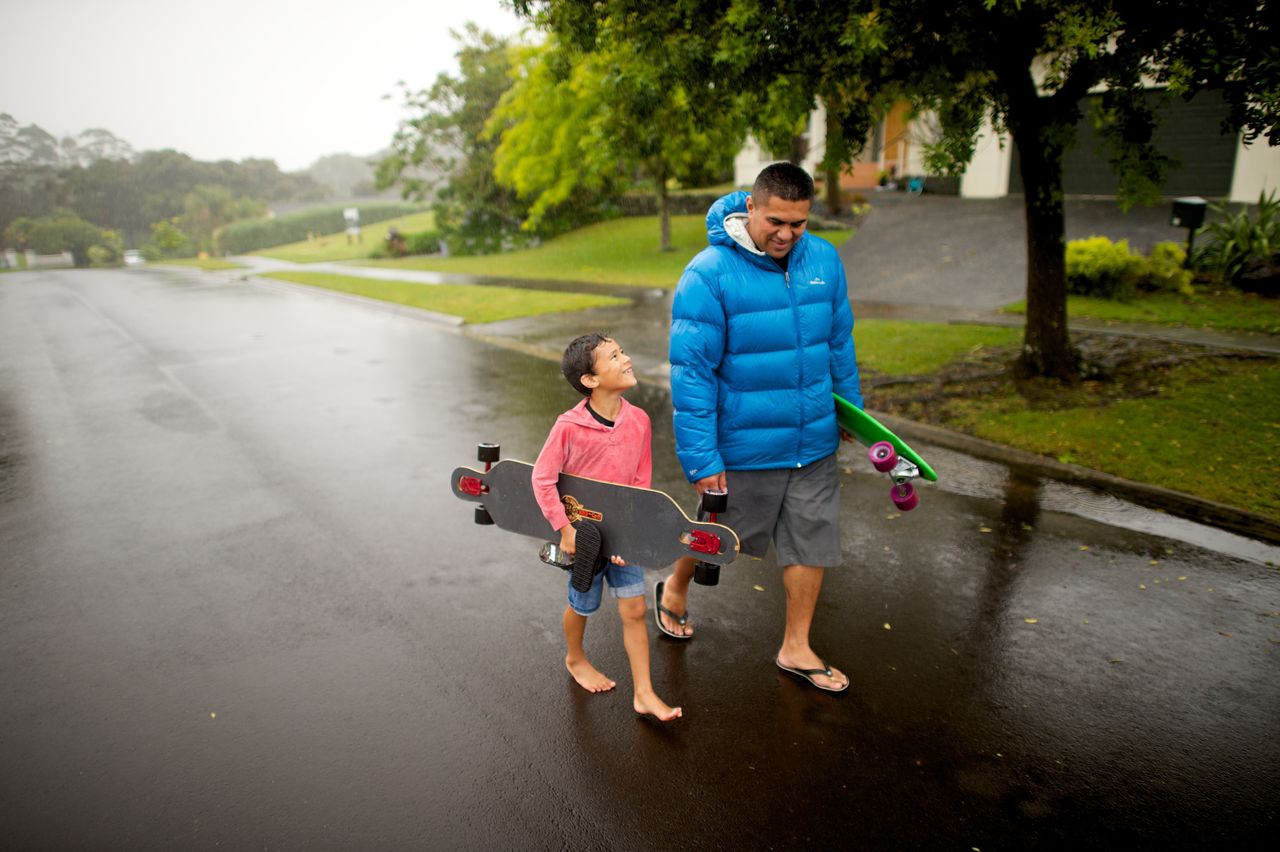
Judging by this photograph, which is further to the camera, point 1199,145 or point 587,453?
point 1199,145

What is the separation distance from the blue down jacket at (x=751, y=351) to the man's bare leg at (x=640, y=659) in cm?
61

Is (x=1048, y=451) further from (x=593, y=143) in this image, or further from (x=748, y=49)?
(x=593, y=143)

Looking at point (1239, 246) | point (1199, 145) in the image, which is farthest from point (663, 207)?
point (1239, 246)

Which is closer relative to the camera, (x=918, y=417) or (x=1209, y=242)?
(x=918, y=417)

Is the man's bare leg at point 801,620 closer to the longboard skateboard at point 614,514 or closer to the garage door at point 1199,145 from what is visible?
the longboard skateboard at point 614,514

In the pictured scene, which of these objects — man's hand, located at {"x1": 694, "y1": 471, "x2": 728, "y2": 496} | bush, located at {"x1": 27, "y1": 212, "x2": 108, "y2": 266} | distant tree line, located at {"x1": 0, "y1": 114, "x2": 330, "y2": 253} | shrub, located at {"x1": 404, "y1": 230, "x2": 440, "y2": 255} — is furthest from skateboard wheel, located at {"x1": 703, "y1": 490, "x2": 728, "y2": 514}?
shrub, located at {"x1": 404, "y1": 230, "x2": 440, "y2": 255}

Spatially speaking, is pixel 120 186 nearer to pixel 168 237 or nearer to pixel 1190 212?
pixel 168 237

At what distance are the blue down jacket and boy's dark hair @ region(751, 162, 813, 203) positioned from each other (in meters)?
0.20

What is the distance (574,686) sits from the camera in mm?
3631

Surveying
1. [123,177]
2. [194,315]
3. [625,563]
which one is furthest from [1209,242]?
[123,177]

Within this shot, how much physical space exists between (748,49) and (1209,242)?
419 inches

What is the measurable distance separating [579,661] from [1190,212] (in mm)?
12434

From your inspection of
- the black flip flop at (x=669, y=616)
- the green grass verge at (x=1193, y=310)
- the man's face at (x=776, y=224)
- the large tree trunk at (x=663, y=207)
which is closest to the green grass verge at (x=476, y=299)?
the large tree trunk at (x=663, y=207)

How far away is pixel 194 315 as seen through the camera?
1728 centimetres
